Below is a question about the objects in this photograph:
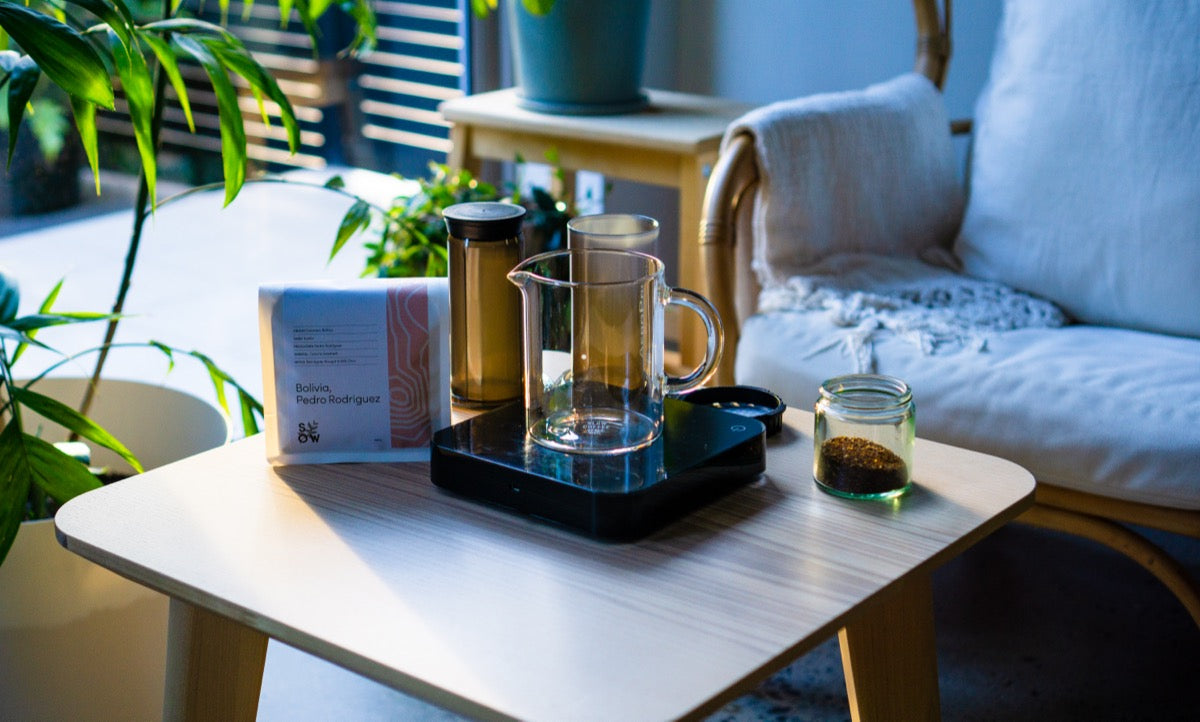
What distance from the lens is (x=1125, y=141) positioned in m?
1.66

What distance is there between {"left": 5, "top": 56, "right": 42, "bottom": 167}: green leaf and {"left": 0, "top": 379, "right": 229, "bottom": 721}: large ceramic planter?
0.38 m

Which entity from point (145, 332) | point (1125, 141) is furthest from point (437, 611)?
point (145, 332)

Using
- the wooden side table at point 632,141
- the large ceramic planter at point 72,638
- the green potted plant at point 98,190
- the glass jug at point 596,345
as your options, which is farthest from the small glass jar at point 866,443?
the wooden side table at point 632,141

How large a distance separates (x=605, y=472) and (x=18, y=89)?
56 cm

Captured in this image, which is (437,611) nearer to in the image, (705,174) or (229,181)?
(229,181)

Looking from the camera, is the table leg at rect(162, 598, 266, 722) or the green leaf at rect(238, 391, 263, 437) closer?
the table leg at rect(162, 598, 266, 722)

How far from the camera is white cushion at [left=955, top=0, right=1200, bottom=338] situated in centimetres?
161

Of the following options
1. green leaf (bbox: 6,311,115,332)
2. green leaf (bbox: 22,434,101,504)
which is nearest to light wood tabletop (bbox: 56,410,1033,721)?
green leaf (bbox: 22,434,101,504)

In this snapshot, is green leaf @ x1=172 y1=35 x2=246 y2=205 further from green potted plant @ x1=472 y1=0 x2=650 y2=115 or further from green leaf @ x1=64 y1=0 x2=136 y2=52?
green potted plant @ x1=472 y1=0 x2=650 y2=115

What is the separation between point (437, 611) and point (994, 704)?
88 centimetres

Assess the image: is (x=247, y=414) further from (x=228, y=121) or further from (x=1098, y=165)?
(x=1098, y=165)

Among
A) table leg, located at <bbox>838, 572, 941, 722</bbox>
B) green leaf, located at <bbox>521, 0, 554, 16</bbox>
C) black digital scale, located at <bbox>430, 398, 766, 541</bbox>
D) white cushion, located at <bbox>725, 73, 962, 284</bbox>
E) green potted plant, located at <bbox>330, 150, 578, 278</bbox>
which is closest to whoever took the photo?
black digital scale, located at <bbox>430, 398, 766, 541</bbox>

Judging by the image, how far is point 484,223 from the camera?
108 cm

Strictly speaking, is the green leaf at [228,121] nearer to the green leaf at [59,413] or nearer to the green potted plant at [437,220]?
the green leaf at [59,413]
